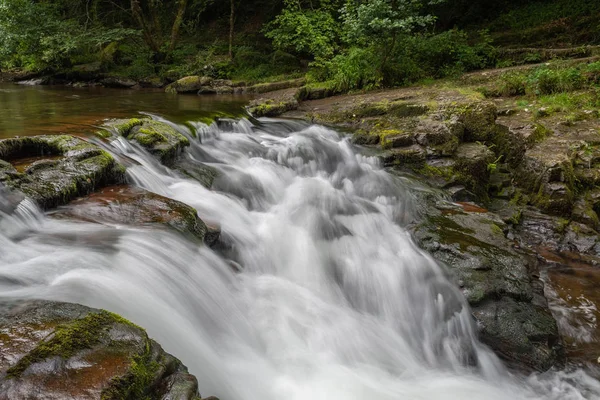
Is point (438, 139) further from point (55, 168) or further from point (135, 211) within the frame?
point (55, 168)

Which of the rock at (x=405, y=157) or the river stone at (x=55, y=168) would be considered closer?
the river stone at (x=55, y=168)

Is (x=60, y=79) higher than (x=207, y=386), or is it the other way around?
(x=60, y=79)

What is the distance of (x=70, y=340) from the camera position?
1902 mm

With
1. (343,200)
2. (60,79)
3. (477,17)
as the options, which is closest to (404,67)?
(343,200)

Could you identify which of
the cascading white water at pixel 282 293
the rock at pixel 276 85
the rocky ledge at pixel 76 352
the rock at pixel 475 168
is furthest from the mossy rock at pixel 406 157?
the rock at pixel 276 85

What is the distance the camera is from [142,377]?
1.89 metres

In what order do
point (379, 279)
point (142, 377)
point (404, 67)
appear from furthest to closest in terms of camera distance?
point (404, 67) < point (379, 279) < point (142, 377)

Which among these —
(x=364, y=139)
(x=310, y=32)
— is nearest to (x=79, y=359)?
(x=364, y=139)

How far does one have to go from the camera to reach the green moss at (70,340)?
5.70 ft

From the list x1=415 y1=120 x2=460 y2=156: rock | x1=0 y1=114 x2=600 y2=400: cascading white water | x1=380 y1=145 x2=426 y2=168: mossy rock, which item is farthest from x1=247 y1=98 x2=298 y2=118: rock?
x1=0 y1=114 x2=600 y2=400: cascading white water

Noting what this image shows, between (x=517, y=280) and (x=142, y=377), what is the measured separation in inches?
154

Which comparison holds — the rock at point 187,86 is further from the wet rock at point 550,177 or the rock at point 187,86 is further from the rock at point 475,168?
the wet rock at point 550,177

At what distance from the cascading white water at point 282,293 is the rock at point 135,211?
158 millimetres

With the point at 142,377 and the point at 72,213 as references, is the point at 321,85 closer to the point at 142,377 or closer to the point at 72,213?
the point at 72,213
